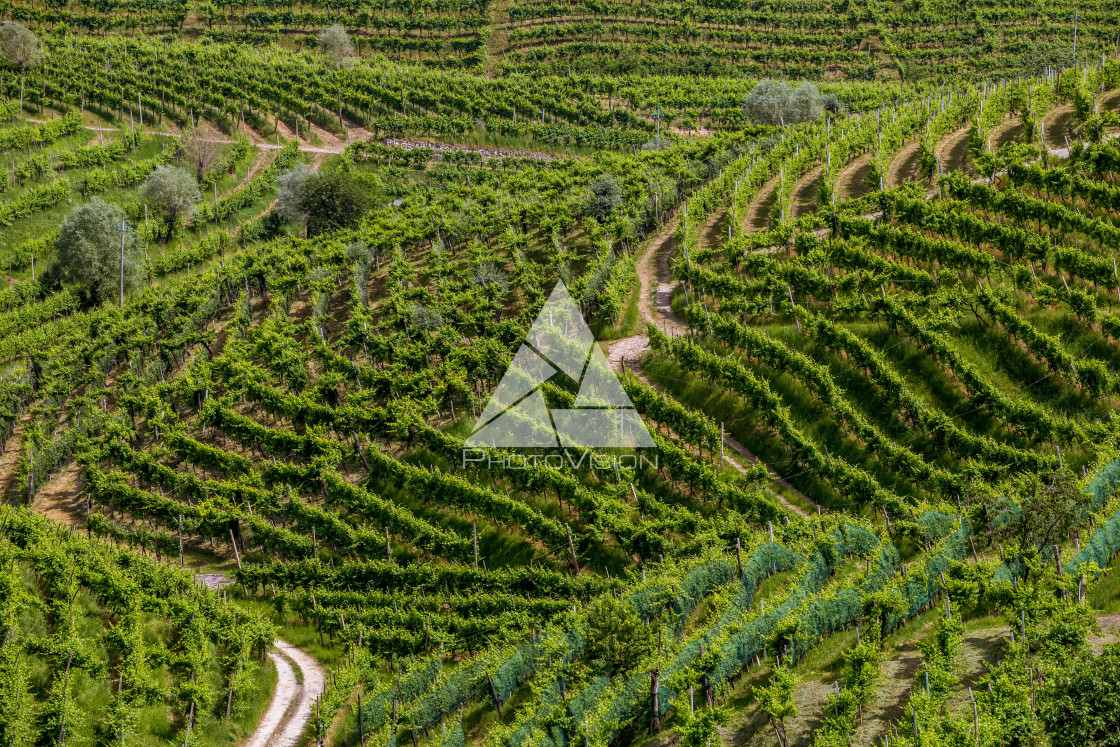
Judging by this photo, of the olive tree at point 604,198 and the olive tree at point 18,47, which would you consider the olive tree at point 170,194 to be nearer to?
the olive tree at point 18,47

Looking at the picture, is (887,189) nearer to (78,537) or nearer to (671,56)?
(78,537)

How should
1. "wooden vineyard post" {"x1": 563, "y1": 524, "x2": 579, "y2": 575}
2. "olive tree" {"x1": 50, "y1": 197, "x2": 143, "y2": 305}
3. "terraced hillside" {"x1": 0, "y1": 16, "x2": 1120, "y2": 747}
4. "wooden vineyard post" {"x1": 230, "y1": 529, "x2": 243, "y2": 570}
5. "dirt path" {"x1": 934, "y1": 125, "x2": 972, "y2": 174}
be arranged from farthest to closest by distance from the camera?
"olive tree" {"x1": 50, "y1": 197, "x2": 143, "y2": 305} < "dirt path" {"x1": 934, "y1": 125, "x2": 972, "y2": 174} < "wooden vineyard post" {"x1": 230, "y1": 529, "x2": 243, "y2": 570} < "wooden vineyard post" {"x1": 563, "y1": 524, "x2": 579, "y2": 575} < "terraced hillside" {"x1": 0, "y1": 16, "x2": 1120, "y2": 747}

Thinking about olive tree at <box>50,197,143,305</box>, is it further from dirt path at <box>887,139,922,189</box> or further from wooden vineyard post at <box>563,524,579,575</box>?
dirt path at <box>887,139,922,189</box>

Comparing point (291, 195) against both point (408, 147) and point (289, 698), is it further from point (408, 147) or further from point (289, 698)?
point (289, 698)

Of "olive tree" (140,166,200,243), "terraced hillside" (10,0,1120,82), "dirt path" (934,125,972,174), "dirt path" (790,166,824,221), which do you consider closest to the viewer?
"dirt path" (790,166,824,221)

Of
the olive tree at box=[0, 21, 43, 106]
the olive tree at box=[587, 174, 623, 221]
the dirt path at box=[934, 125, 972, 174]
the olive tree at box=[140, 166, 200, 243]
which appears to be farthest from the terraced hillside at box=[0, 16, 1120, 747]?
the olive tree at box=[0, 21, 43, 106]

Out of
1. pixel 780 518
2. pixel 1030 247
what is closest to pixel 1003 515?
pixel 780 518
